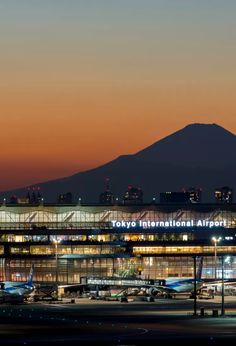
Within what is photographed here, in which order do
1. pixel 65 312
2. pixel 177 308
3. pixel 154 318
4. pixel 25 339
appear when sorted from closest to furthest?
pixel 25 339 < pixel 154 318 < pixel 65 312 < pixel 177 308

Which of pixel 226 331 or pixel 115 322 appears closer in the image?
pixel 226 331

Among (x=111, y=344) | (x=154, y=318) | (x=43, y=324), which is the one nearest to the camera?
(x=111, y=344)

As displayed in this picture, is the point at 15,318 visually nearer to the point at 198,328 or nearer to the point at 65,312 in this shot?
the point at 65,312

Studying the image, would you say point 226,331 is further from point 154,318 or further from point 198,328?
point 154,318

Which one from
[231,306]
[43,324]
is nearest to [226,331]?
[43,324]

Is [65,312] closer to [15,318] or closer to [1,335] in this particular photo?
[15,318]

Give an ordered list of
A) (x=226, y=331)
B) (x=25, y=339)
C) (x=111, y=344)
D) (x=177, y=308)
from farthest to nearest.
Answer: (x=177, y=308)
(x=226, y=331)
(x=25, y=339)
(x=111, y=344)

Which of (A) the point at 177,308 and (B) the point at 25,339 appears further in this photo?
(A) the point at 177,308

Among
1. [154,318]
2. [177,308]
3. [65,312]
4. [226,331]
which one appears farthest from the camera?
[177,308]

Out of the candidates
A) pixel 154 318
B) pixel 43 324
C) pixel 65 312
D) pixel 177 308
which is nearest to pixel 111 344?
pixel 43 324
